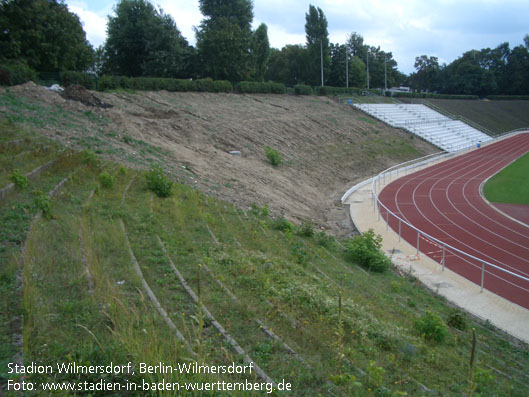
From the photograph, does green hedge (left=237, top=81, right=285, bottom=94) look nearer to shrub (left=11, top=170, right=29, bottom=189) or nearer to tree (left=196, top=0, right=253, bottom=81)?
tree (left=196, top=0, right=253, bottom=81)

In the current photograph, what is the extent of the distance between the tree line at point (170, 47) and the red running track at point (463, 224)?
88.1ft

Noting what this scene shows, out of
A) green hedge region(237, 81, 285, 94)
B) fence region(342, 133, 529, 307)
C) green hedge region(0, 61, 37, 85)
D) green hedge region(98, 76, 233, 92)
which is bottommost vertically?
fence region(342, 133, 529, 307)

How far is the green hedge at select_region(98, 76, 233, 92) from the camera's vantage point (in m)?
30.1

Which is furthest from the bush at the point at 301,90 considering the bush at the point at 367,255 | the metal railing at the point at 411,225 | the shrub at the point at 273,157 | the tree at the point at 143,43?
the bush at the point at 367,255

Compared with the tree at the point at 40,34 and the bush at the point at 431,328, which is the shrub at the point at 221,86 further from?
the bush at the point at 431,328

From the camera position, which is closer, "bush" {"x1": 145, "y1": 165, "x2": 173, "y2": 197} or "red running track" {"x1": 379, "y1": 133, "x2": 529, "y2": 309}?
"bush" {"x1": 145, "y1": 165, "x2": 173, "y2": 197}

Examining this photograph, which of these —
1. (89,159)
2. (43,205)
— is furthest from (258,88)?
(43,205)

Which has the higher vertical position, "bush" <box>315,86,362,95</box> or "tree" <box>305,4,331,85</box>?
"tree" <box>305,4,331,85</box>

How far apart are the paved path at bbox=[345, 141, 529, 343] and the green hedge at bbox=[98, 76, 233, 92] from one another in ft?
73.7

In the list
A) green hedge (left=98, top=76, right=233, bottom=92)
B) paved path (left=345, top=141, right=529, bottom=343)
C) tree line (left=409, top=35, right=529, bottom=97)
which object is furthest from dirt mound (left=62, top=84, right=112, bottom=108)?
tree line (left=409, top=35, right=529, bottom=97)

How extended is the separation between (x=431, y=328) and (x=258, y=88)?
136ft

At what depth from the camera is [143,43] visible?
46.5 metres

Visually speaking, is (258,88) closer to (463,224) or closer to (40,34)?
(40,34)

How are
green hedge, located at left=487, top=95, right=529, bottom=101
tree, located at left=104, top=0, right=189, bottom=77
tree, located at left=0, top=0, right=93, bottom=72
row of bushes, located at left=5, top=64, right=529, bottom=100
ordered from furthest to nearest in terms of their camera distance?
green hedge, located at left=487, top=95, right=529, bottom=101 < tree, located at left=104, top=0, right=189, bottom=77 < tree, located at left=0, top=0, right=93, bottom=72 < row of bushes, located at left=5, top=64, right=529, bottom=100
